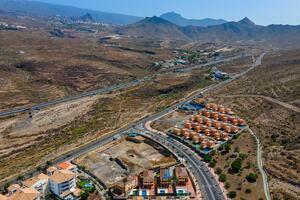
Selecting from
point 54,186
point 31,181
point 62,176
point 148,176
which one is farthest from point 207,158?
point 31,181

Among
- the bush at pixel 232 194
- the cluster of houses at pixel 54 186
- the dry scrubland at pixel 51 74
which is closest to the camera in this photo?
the bush at pixel 232 194

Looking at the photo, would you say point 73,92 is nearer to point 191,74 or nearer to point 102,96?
point 102,96

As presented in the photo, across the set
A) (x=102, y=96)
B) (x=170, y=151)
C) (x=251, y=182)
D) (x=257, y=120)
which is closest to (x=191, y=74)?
(x=102, y=96)

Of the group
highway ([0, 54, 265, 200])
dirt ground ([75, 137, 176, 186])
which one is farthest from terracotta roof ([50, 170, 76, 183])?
highway ([0, 54, 265, 200])

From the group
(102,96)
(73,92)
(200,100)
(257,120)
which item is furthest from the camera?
(73,92)

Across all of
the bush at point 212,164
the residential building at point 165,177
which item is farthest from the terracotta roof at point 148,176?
the bush at point 212,164

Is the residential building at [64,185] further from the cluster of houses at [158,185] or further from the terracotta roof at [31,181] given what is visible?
the cluster of houses at [158,185]
